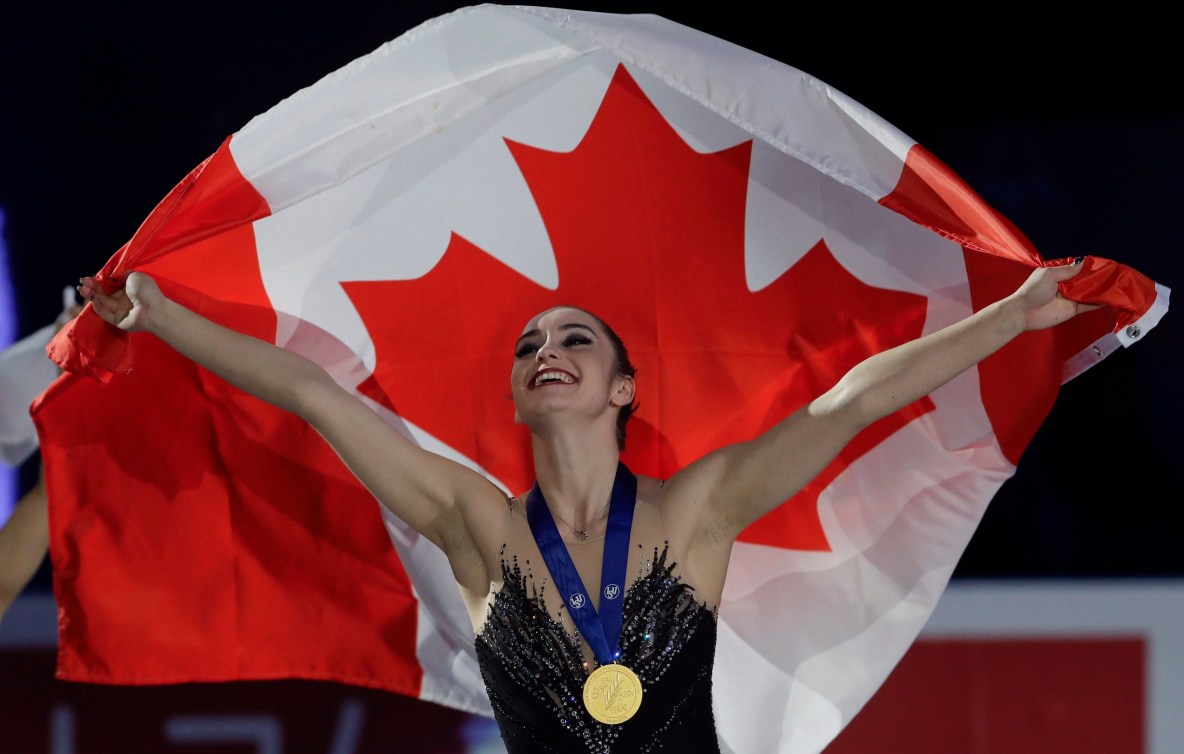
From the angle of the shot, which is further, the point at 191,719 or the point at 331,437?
the point at 191,719

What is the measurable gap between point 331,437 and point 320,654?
0.61m

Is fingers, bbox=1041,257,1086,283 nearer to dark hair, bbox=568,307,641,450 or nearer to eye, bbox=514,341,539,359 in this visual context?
dark hair, bbox=568,307,641,450

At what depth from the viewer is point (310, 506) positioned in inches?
99.1

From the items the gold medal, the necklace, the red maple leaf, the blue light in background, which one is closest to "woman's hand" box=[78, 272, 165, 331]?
the red maple leaf

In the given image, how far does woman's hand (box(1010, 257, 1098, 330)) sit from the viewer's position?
199cm

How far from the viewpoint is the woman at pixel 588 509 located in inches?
80.6

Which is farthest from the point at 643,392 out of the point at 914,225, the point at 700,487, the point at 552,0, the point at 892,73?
the point at 552,0

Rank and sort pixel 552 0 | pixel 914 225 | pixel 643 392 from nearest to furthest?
pixel 914 225, pixel 643 392, pixel 552 0

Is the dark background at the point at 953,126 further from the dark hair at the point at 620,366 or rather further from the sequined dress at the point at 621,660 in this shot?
the sequined dress at the point at 621,660

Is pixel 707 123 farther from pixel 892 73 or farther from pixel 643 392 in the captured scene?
pixel 892 73

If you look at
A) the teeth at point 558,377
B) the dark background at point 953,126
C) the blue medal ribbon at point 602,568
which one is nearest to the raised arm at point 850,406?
the blue medal ribbon at point 602,568

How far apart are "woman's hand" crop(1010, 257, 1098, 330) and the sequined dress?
0.72 m

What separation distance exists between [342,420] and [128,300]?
399 mm

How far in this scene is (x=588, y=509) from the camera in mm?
2230
